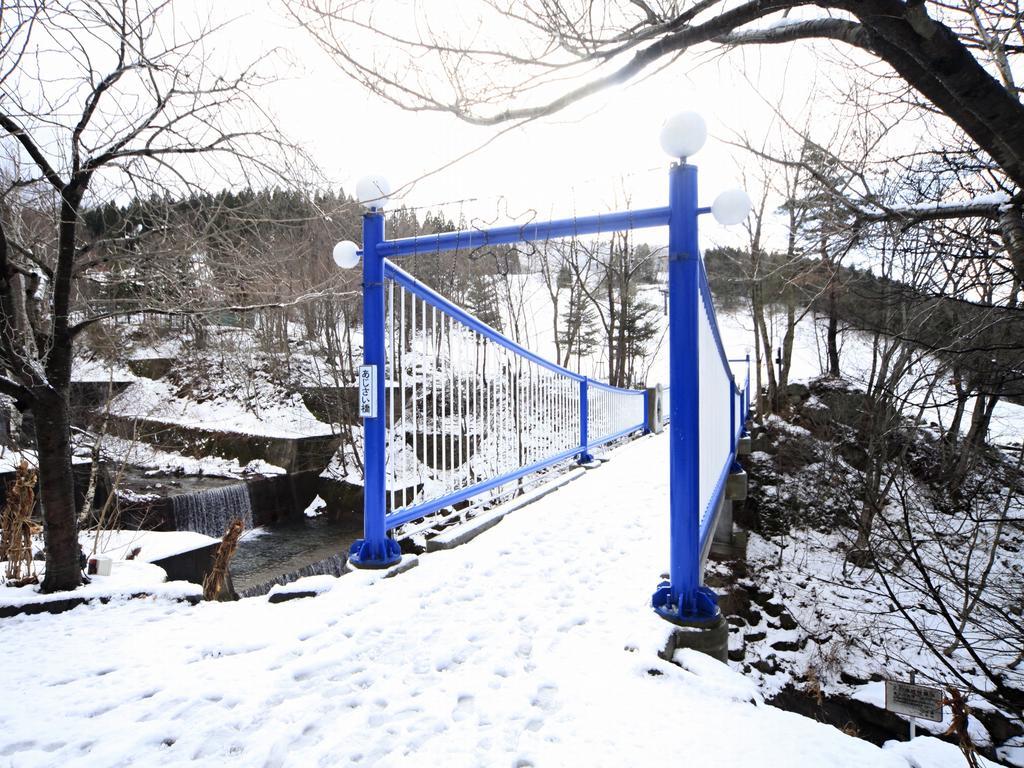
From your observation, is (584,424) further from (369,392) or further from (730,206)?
(730,206)

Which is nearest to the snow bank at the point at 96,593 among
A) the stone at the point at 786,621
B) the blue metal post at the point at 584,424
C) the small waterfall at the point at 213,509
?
the blue metal post at the point at 584,424

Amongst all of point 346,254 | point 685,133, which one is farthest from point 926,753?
point 346,254

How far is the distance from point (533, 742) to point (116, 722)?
48.3 inches

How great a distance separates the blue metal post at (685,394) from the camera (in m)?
2.29

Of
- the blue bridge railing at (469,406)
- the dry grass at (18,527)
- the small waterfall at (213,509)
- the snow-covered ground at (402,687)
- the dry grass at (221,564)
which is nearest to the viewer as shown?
the snow-covered ground at (402,687)

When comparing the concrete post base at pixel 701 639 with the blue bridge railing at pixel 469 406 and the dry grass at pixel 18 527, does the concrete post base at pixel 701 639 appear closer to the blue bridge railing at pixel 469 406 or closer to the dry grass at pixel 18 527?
the blue bridge railing at pixel 469 406

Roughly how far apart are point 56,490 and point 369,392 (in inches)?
90.6

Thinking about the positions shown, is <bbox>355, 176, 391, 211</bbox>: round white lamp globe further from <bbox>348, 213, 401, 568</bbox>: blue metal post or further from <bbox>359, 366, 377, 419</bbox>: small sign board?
<bbox>359, 366, 377, 419</bbox>: small sign board

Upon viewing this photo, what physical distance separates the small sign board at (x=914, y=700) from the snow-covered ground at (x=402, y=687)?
0.11 m

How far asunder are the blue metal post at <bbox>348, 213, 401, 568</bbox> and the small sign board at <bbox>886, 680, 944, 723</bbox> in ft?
7.80

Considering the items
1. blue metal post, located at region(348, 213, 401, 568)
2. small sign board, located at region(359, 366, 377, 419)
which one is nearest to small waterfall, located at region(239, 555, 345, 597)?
blue metal post, located at region(348, 213, 401, 568)

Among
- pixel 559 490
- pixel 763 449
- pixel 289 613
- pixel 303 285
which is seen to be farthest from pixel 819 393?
pixel 289 613

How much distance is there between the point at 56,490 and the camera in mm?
3451

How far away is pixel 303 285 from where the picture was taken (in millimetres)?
4461
